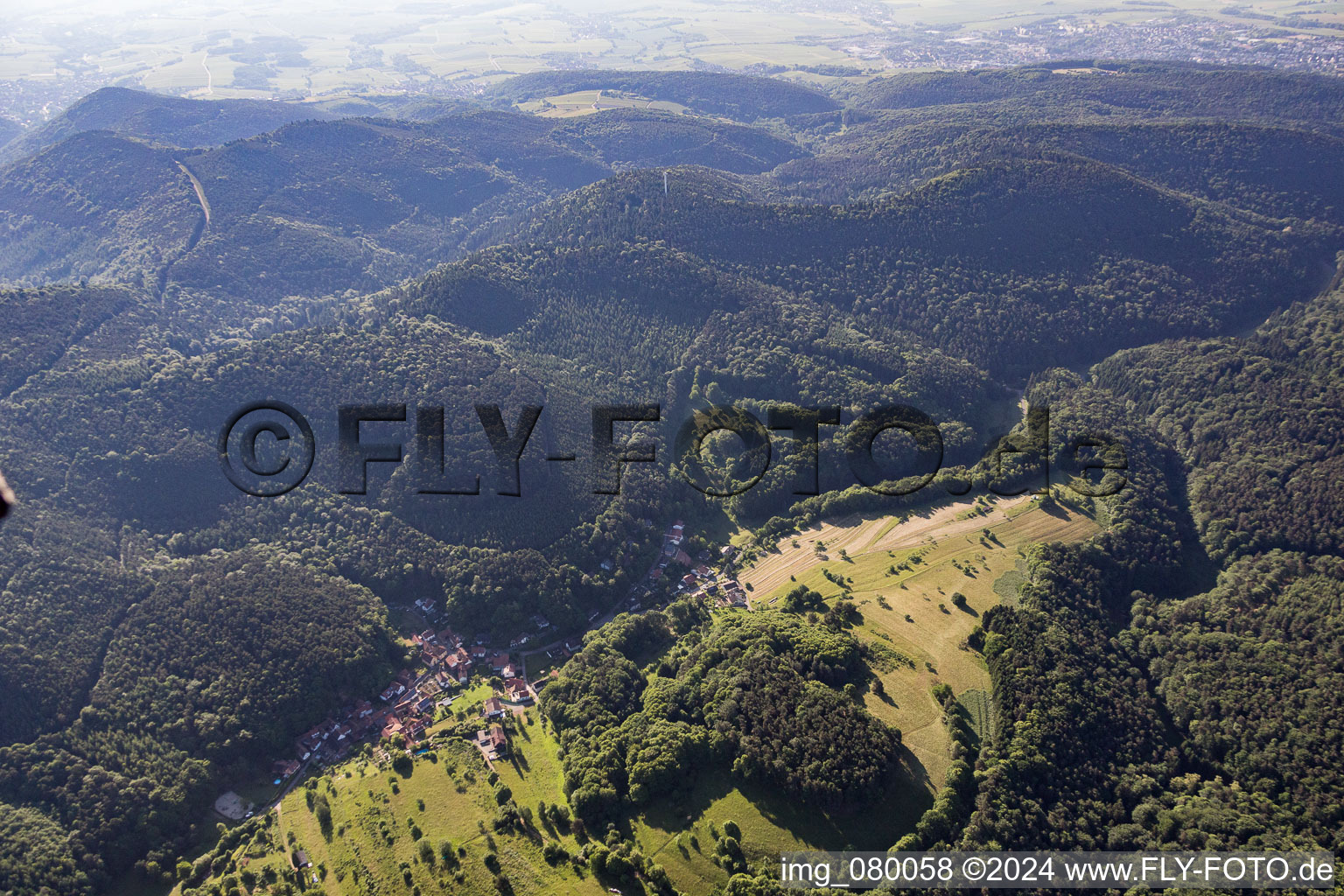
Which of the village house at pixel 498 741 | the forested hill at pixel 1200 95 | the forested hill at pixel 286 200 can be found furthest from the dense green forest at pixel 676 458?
the forested hill at pixel 1200 95

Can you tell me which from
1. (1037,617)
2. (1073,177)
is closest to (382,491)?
(1037,617)

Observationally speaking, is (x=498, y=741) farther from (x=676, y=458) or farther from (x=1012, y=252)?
(x=1012, y=252)

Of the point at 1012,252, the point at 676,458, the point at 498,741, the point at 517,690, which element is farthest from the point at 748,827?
the point at 1012,252

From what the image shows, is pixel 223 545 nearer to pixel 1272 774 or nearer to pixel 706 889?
pixel 706 889

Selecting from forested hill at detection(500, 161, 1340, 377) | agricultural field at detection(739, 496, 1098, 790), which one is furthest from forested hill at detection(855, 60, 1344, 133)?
agricultural field at detection(739, 496, 1098, 790)

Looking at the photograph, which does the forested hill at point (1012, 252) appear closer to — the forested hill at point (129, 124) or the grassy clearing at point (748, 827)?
the grassy clearing at point (748, 827)
